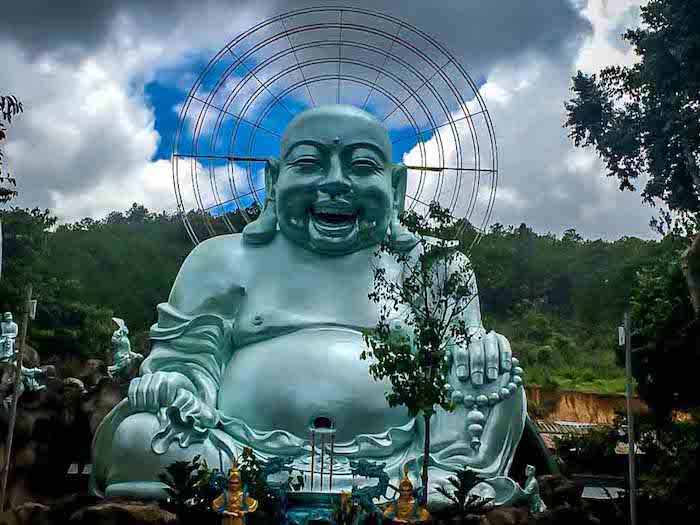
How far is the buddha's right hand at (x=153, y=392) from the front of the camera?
698cm

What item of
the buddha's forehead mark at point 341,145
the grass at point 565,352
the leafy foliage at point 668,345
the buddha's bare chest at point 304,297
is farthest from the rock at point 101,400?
the grass at point 565,352

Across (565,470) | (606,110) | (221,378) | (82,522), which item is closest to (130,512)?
(82,522)

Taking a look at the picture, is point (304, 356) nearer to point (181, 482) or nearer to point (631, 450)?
point (181, 482)

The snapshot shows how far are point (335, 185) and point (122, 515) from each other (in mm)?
3259

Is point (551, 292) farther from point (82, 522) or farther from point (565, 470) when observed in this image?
point (82, 522)

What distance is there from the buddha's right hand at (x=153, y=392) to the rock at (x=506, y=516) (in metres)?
2.47

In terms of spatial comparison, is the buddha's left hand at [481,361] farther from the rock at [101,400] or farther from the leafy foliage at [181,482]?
the rock at [101,400]

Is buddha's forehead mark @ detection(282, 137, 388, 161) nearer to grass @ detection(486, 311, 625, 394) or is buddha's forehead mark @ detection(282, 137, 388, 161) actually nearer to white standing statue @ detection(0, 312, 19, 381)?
white standing statue @ detection(0, 312, 19, 381)

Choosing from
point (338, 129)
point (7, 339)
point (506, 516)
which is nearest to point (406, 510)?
point (506, 516)

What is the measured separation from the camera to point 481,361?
7137 millimetres

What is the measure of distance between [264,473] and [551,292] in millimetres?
27192

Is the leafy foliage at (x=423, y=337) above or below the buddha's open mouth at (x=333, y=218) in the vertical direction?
below

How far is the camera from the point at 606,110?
1539 cm

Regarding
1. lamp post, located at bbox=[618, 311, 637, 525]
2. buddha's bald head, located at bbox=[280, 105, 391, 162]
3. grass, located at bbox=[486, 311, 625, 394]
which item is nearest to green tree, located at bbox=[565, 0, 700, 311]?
lamp post, located at bbox=[618, 311, 637, 525]
